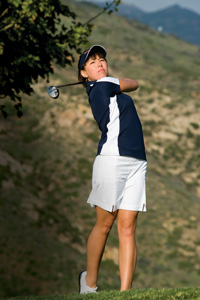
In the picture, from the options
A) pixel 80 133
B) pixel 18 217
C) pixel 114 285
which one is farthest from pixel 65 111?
pixel 114 285

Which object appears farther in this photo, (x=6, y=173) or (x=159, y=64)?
(x=159, y=64)

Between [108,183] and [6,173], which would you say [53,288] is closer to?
[6,173]

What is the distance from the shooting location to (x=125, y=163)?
559 centimetres

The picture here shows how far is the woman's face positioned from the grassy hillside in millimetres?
9286

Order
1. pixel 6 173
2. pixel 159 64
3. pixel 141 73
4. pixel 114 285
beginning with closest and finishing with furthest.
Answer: pixel 114 285 → pixel 6 173 → pixel 141 73 → pixel 159 64

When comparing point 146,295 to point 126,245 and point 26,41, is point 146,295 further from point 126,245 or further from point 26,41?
point 26,41

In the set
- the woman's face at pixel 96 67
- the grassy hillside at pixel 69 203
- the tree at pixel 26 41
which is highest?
the tree at pixel 26 41

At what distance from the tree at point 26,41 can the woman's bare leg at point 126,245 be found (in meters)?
4.54

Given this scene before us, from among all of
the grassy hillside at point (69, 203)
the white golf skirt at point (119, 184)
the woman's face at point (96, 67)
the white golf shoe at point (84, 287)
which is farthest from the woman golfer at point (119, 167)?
the grassy hillside at point (69, 203)

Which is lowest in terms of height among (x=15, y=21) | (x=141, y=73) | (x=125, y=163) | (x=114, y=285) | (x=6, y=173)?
(x=114, y=285)

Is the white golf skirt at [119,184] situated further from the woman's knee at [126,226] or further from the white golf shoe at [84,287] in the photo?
the white golf shoe at [84,287]

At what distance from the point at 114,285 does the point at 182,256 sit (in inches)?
183

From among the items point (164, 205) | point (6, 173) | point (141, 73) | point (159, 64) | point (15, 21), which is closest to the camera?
point (15, 21)

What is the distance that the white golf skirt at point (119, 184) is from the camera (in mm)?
5566
